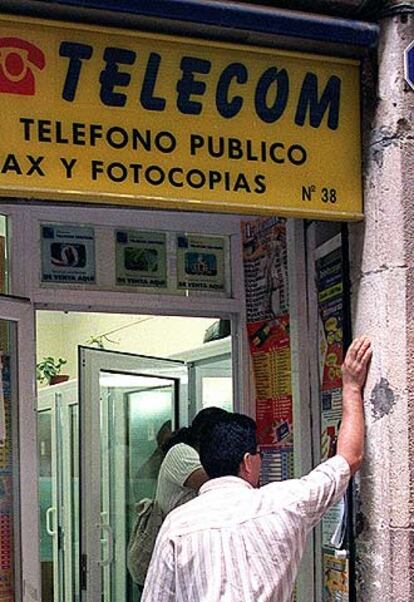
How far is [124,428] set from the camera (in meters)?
5.42

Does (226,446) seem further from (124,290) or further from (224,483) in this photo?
(124,290)

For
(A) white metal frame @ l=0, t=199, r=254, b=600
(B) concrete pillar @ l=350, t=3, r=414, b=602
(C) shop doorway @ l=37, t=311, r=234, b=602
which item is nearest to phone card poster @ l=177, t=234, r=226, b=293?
(A) white metal frame @ l=0, t=199, r=254, b=600

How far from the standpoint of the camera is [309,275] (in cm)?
426

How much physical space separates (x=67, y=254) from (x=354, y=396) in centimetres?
153

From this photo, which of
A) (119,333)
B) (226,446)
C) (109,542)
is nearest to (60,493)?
(119,333)

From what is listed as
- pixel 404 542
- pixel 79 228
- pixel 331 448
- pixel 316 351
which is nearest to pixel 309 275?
pixel 316 351

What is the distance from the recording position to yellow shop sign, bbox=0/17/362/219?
3072 millimetres

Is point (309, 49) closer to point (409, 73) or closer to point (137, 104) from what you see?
point (409, 73)

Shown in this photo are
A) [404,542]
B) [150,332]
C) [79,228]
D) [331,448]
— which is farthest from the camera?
[150,332]

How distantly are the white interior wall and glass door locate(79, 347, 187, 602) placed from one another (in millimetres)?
199

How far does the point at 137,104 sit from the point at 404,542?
166 cm

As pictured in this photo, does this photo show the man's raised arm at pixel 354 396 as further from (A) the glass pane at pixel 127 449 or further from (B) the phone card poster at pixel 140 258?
(A) the glass pane at pixel 127 449

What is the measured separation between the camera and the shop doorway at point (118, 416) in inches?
193

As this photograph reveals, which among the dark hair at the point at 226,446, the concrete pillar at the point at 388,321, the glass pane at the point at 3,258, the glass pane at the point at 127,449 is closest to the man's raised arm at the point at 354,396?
the concrete pillar at the point at 388,321
